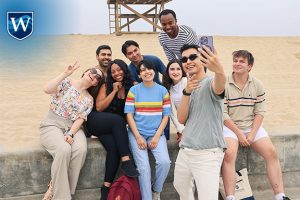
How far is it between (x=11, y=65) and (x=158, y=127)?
14755mm

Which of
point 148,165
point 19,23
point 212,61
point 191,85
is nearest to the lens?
point 212,61

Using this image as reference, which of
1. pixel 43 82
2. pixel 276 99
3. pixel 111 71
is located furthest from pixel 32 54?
pixel 111 71

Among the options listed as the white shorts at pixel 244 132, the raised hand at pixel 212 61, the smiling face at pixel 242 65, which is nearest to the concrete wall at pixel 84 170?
the white shorts at pixel 244 132

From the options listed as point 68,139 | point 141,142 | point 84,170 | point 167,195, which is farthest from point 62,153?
point 167,195

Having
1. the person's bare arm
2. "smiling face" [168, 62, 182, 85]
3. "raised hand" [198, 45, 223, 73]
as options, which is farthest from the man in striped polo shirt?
the person's bare arm

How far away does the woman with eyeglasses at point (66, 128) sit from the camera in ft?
12.3

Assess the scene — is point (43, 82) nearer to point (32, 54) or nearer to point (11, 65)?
point (11, 65)

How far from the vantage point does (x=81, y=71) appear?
16.5 metres

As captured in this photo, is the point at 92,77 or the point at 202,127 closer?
the point at 202,127

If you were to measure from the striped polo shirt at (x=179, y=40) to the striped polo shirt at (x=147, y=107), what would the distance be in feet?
3.21

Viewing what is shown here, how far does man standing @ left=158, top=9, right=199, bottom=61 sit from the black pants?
1342 mm

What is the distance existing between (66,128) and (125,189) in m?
0.88

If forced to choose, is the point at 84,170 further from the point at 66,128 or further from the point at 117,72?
the point at 117,72

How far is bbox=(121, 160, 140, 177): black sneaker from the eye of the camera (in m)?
3.79
